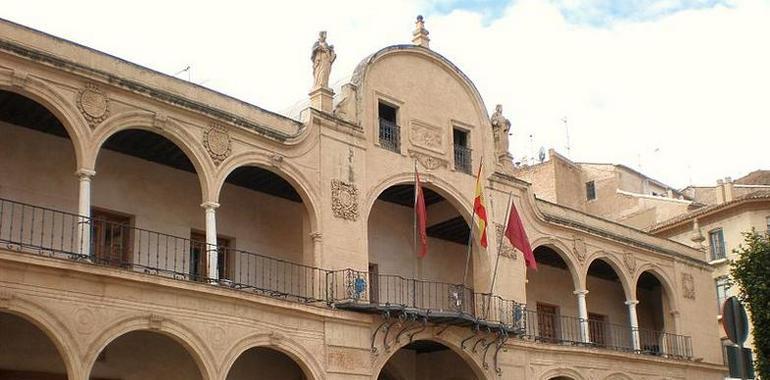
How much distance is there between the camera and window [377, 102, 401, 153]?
74.0 ft

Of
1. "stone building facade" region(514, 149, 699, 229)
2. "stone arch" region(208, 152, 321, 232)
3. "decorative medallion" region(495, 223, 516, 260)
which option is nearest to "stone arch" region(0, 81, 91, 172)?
"stone arch" region(208, 152, 321, 232)

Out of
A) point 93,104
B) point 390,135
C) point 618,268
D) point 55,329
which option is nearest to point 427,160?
point 390,135

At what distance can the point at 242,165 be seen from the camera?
1950 cm

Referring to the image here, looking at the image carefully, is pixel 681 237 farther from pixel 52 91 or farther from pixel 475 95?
pixel 52 91

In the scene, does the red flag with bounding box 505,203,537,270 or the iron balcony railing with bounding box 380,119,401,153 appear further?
the red flag with bounding box 505,203,537,270

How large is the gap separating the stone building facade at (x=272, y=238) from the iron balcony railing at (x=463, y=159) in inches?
2.1

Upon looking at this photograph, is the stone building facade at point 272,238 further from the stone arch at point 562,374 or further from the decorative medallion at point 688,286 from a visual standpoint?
the decorative medallion at point 688,286

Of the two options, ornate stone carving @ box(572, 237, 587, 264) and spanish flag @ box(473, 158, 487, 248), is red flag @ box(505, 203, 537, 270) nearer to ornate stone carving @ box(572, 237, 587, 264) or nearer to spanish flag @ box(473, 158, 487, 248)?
spanish flag @ box(473, 158, 487, 248)

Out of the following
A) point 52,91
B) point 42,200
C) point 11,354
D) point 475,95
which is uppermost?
Answer: point 475,95

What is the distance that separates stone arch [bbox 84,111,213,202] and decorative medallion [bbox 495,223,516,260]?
848 centimetres

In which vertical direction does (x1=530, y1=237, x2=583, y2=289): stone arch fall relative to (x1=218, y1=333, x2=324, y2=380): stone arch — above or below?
above

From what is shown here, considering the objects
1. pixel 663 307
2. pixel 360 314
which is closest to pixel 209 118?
pixel 360 314

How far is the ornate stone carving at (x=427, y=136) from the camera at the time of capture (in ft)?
75.8

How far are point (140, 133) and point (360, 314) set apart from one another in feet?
18.7
